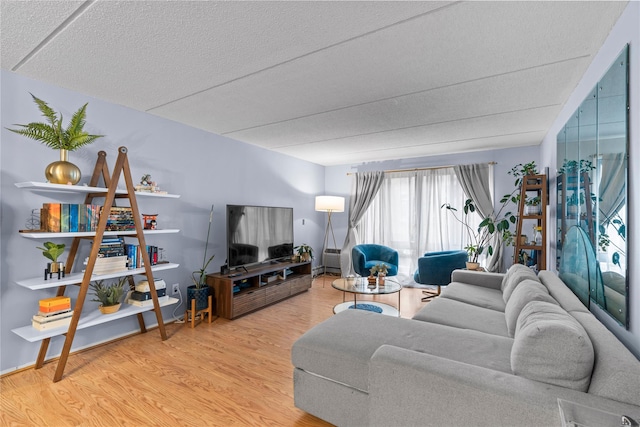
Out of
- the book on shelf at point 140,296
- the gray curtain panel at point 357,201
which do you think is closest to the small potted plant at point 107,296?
the book on shelf at point 140,296

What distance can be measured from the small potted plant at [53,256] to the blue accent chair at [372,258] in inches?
148

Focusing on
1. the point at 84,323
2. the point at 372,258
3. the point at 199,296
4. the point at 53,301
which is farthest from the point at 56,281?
the point at 372,258

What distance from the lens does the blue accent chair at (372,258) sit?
4.98m

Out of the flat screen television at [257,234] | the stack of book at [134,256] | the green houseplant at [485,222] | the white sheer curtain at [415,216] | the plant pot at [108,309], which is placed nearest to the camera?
the plant pot at [108,309]

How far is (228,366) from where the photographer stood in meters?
2.51

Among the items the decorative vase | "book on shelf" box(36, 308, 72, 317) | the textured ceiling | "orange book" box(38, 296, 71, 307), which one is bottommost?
"book on shelf" box(36, 308, 72, 317)

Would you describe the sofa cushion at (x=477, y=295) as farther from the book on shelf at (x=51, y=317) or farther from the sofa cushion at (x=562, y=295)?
the book on shelf at (x=51, y=317)

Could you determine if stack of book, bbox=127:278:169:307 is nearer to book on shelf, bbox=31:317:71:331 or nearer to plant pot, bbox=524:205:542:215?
book on shelf, bbox=31:317:71:331

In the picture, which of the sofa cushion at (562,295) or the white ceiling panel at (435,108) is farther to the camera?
the white ceiling panel at (435,108)

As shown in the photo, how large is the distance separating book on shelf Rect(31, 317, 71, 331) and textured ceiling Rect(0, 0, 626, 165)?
1.96 metres

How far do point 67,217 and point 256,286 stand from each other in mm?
2295

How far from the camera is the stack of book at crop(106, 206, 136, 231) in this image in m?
2.72

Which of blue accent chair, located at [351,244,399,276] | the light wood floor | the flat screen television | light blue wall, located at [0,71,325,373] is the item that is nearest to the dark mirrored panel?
the light wood floor

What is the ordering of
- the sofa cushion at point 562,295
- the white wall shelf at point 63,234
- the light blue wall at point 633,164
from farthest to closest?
the white wall shelf at point 63,234 < the sofa cushion at point 562,295 < the light blue wall at point 633,164
